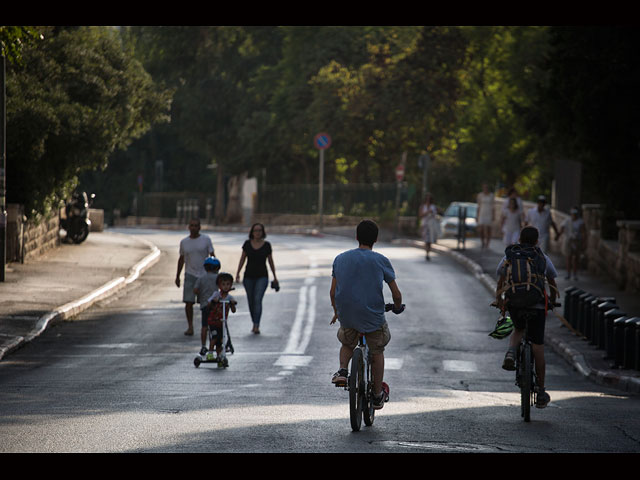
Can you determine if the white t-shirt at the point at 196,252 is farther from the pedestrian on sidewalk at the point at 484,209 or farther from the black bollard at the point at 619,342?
the pedestrian on sidewalk at the point at 484,209

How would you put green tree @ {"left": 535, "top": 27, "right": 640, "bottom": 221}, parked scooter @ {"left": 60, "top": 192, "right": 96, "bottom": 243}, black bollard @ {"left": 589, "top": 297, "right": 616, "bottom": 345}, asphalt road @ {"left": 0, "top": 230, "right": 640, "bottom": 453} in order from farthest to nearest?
parked scooter @ {"left": 60, "top": 192, "right": 96, "bottom": 243}
green tree @ {"left": 535, "top": 27, "right": 640, "bottom": 221}
black bollard @ {"left": 589, "top": 297, "right": 616, "bottom": 345}
asphalt road @ {"left": 0, "top": 230, "right": 640, "bottom": 453}

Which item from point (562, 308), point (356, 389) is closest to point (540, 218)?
point (562, 308)

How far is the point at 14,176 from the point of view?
28453 millimetres

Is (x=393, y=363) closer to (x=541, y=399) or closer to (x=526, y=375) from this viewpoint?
(x=541, y=399)

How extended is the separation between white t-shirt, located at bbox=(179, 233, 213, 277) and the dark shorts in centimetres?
825

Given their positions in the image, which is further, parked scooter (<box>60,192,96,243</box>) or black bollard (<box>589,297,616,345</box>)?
parked scooter (<box>60,192,96,243</box>)

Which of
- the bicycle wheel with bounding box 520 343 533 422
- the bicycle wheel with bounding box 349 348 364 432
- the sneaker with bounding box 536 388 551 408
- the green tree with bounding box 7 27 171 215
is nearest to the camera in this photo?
the bicycle wheel with bounding box 349 348 364 432

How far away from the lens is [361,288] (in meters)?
10.7

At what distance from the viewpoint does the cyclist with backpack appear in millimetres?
11797

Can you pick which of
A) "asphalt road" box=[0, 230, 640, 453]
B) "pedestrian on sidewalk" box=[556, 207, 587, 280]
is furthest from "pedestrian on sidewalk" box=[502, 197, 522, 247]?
"asphalt road" box=[0, 230, 640, 453]

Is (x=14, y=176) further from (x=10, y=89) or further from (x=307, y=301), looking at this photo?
(x=307, y=301)

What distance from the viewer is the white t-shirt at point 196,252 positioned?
19406 millimetres

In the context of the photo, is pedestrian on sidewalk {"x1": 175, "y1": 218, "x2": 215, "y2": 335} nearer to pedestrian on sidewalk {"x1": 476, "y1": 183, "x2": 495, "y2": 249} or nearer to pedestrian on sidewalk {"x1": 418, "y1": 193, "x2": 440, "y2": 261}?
pedestrian on sidewalk {"x1": 418, "y1": 193, "x2": 440, "y2": 261}
